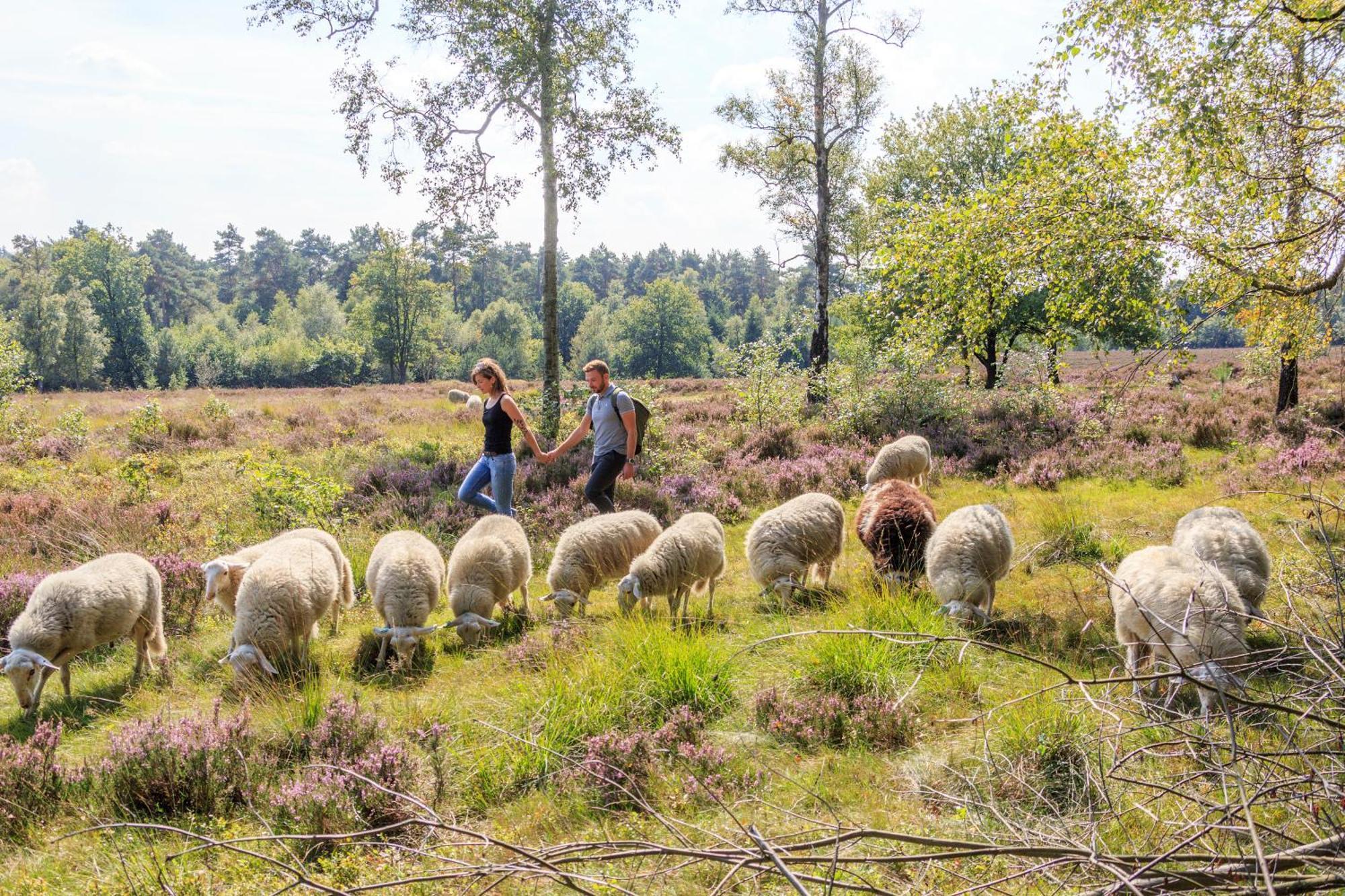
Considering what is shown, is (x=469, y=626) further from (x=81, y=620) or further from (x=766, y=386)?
(x=766, y=386)

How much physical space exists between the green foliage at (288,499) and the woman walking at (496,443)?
2.37 metres

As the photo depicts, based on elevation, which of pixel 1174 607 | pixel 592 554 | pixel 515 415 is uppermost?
pixel 515 415

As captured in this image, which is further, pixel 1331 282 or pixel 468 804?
pixel 1331 282

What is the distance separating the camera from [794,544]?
25.8 feet

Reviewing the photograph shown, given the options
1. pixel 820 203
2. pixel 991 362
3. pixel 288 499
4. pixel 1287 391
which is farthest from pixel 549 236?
pixel 1287 391

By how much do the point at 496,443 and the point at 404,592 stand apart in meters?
2.75

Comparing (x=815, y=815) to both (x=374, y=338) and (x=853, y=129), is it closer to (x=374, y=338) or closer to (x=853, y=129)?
(x=853, y=129)

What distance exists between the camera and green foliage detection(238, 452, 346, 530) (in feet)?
32.5

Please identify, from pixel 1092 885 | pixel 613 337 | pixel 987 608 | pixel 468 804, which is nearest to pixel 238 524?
pixel 468 804

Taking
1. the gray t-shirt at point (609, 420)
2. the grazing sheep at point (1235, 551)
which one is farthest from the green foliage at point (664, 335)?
the grazing sheep at point (1235, 551)

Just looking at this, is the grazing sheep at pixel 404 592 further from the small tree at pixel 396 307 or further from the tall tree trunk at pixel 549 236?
the small tree at pixel 396 307

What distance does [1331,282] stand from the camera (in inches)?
271

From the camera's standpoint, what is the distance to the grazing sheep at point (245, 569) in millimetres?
7137

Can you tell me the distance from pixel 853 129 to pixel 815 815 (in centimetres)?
2106
